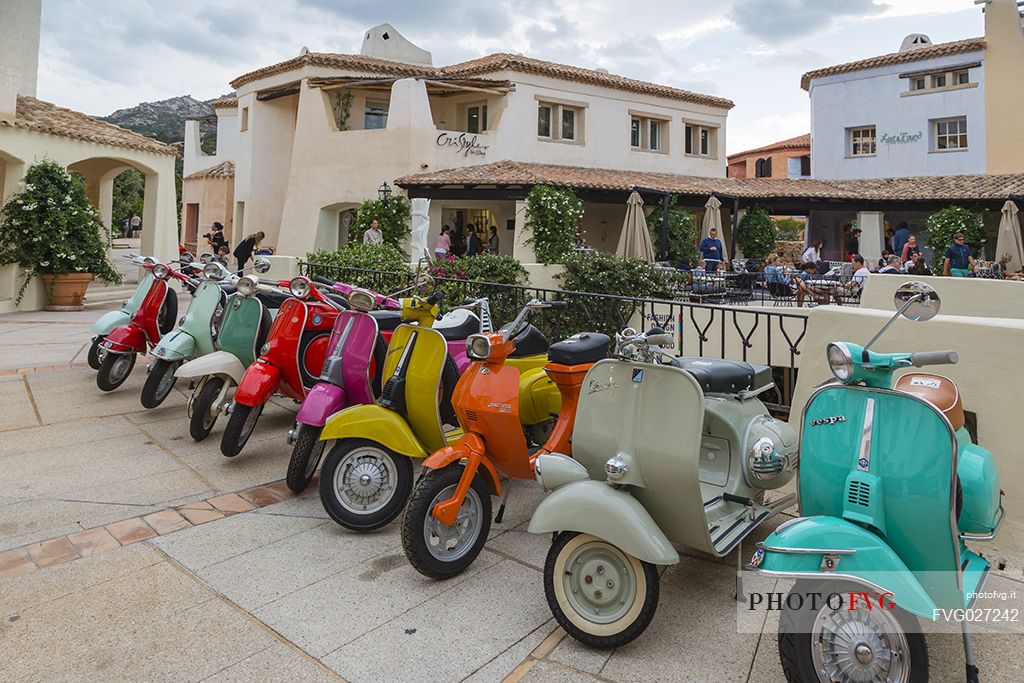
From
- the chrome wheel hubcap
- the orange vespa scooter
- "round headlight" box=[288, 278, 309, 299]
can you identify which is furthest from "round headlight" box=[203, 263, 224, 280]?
the chrome wheel hubcap

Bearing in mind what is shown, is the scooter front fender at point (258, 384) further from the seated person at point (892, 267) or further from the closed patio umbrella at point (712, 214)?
the closed patio umbrella at point (712, 214)

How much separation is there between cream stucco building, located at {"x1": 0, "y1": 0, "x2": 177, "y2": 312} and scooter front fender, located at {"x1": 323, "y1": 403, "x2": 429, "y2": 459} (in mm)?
12375

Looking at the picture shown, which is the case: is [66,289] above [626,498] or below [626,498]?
above

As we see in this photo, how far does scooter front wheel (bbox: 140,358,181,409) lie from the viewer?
5777 mm

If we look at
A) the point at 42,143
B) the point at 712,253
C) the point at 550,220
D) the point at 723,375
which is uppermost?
the point at 42,143

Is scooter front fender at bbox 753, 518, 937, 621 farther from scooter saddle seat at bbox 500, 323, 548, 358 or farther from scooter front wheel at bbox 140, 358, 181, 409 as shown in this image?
scooter front wheel at bbox 140, 358, 181, 409

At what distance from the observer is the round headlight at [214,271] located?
5.70m

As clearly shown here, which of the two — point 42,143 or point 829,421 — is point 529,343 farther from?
point 42,143

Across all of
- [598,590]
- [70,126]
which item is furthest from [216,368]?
[70,126]

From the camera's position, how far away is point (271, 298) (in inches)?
231

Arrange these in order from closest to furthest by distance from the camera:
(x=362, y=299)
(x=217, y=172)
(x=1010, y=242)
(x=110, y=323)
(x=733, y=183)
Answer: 1. (x=362, y=299)
2. (x=110, y=323)
3. (x=1010, y=242)
4. (x=733, y=183)
5. (x=217, y=172)

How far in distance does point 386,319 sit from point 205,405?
176 centimetres

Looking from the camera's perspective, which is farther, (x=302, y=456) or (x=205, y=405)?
(x=205, y=405)

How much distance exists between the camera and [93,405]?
245 inches
